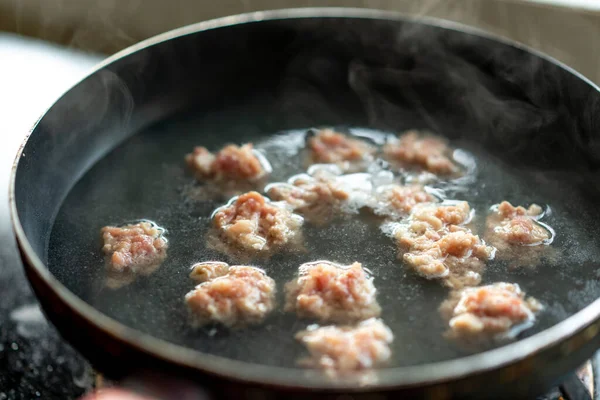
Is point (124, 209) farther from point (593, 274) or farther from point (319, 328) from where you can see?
point (593, 274)

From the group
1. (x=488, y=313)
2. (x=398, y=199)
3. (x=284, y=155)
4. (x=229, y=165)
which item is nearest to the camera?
(x=488, y=313)

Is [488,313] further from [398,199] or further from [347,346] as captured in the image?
[398,199]


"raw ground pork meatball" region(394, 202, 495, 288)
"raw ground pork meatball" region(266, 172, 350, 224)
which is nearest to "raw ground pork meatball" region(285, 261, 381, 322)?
"raw ground pork meatball" region(394, 202, 495, 288)

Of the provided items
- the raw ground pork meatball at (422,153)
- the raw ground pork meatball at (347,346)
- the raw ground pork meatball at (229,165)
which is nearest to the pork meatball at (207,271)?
the raw ground pork meatball at (347,346)

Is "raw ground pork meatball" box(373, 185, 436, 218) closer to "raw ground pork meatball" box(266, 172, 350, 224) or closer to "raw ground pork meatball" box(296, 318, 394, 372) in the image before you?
"raw ground pork meatball" box(266, 172, 350, 224)

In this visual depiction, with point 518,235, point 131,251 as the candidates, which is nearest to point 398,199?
point 518,235

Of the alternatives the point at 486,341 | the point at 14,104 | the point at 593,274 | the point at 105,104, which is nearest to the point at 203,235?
the point at 105,104
